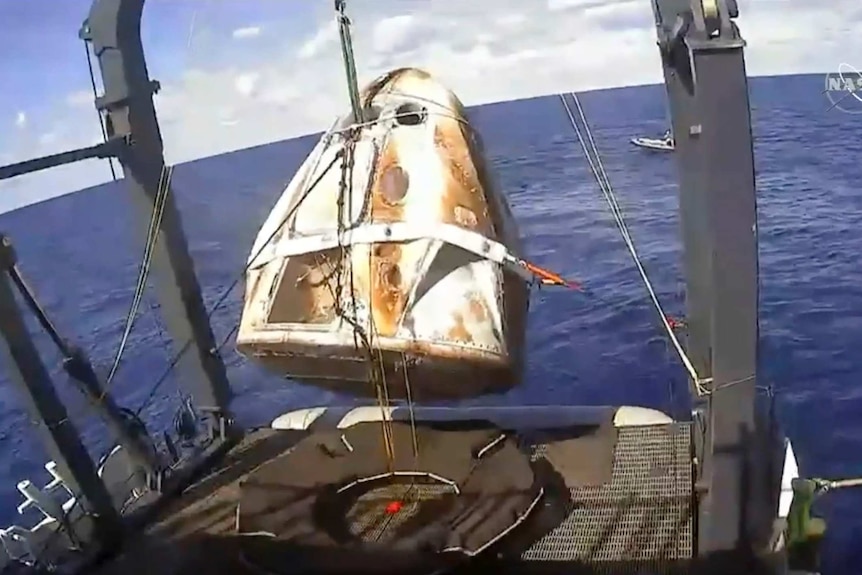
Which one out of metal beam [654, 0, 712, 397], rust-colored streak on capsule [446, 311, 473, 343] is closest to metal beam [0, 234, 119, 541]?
rust-colored streak on capsule [446, 311, 473, 343]

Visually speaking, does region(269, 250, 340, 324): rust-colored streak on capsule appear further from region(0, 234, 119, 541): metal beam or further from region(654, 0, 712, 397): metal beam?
region(654, 0, 712, 397): metal beam

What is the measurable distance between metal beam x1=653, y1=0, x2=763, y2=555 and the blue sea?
6907 millimetres

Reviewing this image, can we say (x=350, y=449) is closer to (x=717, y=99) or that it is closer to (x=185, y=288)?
(x=185, y=288)

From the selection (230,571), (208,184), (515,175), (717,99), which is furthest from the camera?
(208,184)

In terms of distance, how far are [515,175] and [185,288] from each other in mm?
37031

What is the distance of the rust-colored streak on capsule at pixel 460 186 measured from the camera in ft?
37.6

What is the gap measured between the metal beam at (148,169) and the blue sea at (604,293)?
46 centimetres

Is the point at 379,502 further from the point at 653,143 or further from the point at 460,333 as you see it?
the point at 653,143

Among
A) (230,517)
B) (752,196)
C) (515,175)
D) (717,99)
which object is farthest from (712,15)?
(515,175)

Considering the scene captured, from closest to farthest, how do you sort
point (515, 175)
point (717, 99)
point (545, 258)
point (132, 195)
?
point (717, 99) → point (132, 195) → point (545, 258) → point (515, 175)

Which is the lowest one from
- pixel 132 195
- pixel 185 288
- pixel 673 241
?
pixel 673 241

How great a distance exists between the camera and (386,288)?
11203 millimetres

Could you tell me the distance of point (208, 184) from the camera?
203 ft

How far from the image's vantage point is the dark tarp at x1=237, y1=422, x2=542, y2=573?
9.37 metres
